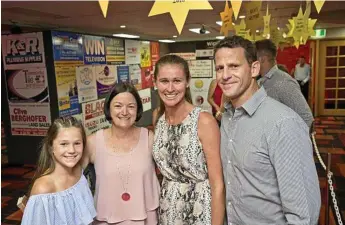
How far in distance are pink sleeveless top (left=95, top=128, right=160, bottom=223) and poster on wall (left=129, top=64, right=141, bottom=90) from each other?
6.50 meters

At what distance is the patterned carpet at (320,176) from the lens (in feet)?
12.8

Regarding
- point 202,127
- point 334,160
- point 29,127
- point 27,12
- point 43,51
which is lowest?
point 334,160

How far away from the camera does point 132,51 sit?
27.4 feet

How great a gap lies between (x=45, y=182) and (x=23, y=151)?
15.3ft

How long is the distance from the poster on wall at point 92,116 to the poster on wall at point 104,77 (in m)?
0.27

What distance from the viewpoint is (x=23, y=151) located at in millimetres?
5777

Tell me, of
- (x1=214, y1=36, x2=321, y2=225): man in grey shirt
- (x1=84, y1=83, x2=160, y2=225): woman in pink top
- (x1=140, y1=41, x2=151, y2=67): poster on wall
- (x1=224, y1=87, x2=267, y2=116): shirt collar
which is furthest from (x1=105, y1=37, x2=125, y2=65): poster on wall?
(x1=224, y1=87, x2=267, y2=116): shirt collar

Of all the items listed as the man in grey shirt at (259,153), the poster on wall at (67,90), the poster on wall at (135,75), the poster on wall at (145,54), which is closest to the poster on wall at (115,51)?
the poster on wall at (135,75)

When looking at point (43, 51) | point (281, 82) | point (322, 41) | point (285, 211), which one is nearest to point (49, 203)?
point (285, 211)

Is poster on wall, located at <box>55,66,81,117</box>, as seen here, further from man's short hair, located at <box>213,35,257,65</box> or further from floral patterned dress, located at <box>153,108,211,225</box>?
man's short hair, located at <box>213,35,257,65</box>

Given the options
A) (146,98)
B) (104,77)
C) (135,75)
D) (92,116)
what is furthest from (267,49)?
(146,98)

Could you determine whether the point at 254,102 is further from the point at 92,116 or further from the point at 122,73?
the point at 122,73

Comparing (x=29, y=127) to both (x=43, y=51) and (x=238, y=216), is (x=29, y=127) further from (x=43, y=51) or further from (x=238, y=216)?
(x=238, y=216)

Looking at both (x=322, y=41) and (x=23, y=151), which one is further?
(x=322, y=41)
